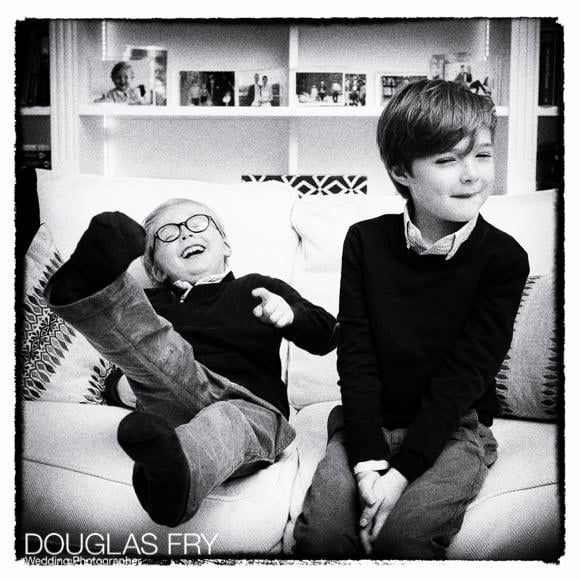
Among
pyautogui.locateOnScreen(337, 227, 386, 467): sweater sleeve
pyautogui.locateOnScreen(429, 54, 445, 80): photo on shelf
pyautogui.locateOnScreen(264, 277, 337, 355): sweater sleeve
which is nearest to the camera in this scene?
pyautogui.locateOnScreen(337, 227, 386, 467): sweater sleeve

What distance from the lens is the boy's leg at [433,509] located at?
90cm

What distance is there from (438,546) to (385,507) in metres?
0.08

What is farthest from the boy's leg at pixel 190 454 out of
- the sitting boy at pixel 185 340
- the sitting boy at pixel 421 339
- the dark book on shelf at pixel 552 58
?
the dark book on shelf at pixel 552 58

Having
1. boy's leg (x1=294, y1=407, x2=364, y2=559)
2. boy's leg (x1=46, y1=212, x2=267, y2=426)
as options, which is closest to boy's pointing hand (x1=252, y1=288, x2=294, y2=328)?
boy's leg (x1=46, y1=212, x2=267, y2=426)

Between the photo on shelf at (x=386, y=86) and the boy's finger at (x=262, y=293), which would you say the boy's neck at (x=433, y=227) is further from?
the photo on shelf at (x=386, y=86)

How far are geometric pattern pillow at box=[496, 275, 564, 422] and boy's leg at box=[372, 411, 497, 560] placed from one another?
220mm

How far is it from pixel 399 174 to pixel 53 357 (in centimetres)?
67

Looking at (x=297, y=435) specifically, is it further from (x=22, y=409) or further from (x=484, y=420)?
(x=22, y=409)

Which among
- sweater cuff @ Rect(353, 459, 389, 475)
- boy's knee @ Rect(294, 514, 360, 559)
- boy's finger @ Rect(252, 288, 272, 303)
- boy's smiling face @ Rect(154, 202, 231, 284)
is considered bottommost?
boy's knee @ Rect(294, 514, 360, 559)

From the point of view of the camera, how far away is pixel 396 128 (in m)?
1.03

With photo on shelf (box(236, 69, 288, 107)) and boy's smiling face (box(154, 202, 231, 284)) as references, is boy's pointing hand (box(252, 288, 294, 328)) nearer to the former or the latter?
boy's smiling face (box(154, 202, 231, 284))

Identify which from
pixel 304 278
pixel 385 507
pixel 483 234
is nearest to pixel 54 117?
pixel 304 278

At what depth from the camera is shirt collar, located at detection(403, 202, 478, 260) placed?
102cm

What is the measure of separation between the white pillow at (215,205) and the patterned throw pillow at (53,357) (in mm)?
98
